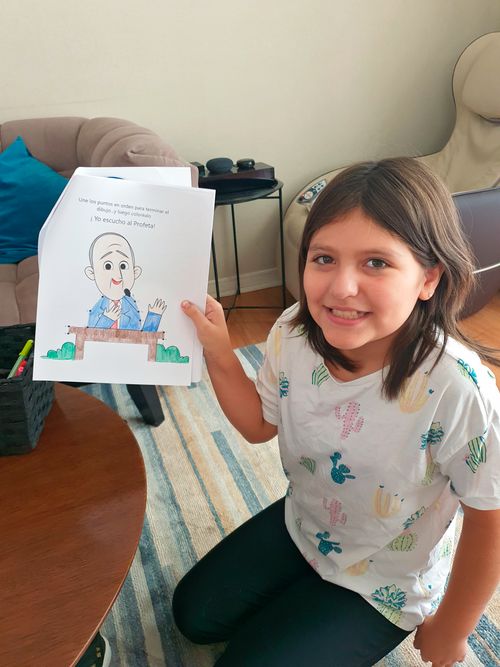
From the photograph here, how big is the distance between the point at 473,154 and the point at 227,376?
6.49ft

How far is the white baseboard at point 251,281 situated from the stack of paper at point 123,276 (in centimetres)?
177

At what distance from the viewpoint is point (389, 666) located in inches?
39.5

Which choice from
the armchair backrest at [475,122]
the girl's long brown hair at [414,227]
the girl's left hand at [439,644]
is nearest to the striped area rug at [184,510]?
the girl's left hand at [439,644]

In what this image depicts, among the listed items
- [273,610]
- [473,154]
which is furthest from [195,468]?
[473,154]

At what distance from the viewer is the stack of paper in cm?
67

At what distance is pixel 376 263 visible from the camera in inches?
24.9

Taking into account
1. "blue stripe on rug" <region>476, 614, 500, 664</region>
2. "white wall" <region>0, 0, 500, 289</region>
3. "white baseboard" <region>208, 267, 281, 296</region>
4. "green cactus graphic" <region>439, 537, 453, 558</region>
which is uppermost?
"white wall" <region>0, 0, 500, 289</region>

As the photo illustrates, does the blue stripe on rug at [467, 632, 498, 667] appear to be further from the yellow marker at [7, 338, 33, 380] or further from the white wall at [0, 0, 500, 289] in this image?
the white wall at [0, 0, 500, 289]

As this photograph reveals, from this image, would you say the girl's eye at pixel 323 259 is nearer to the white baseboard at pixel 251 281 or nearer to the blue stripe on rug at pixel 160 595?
the blue stripe on rug at pixel 160 595

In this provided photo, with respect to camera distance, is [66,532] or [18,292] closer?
[66,532]

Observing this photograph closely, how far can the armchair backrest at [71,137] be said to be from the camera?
64.6 inches

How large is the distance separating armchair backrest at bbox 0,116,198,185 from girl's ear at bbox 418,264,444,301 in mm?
1144

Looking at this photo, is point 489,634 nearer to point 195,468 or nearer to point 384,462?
point 384,462

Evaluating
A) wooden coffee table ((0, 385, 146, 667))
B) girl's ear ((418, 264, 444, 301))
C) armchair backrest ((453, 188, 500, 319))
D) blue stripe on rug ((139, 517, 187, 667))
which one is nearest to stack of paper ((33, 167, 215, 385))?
wooden coffee table ((0, 385, 146, 667))
